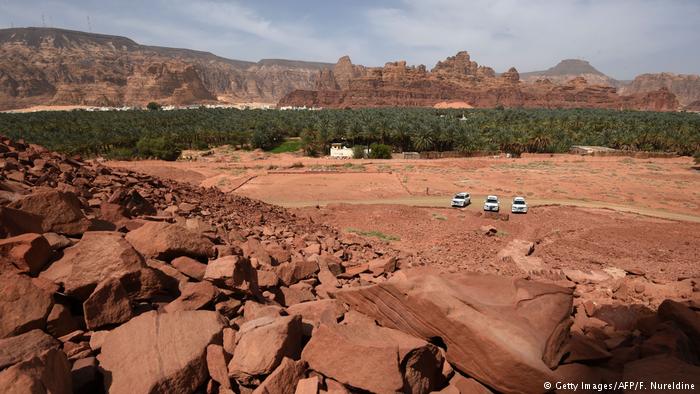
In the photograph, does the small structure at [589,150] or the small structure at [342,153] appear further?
the small structure at [342,153]

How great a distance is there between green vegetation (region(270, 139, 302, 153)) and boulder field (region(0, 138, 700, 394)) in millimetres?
67167

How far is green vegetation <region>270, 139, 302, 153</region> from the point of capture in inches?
2890

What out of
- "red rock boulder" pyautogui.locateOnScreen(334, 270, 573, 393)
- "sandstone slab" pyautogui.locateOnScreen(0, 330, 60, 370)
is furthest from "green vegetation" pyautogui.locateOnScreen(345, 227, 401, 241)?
"sandstone slab" pyautogui.locateOnScreen(0, 330, 60, 370)

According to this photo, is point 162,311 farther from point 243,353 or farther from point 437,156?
point 437,156

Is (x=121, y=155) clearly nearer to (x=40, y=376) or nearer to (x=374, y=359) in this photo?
(x=40, y=376)

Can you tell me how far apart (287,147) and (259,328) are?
72.5 m

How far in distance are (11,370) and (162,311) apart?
2.02m

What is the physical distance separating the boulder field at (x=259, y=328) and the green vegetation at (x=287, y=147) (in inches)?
2644

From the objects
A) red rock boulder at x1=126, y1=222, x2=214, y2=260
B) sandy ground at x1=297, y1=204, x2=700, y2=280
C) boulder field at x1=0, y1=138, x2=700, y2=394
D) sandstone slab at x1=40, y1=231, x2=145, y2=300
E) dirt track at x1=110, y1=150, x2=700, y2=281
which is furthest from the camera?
dirt track at x1=110, y1=150, x2=700, y2=281

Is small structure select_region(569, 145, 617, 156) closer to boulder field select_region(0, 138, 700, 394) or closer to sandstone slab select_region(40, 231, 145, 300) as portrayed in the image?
boulder field select_region(0, 138, 700, 394)

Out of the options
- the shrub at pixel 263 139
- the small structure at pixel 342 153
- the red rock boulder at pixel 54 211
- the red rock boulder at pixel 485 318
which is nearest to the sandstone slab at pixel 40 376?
the red rock boulder at pixel 54 211

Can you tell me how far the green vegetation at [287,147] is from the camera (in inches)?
2890

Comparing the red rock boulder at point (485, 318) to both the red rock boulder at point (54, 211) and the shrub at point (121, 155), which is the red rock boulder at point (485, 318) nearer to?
the red rock boulder at point (54, 211)

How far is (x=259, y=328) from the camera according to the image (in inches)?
182
